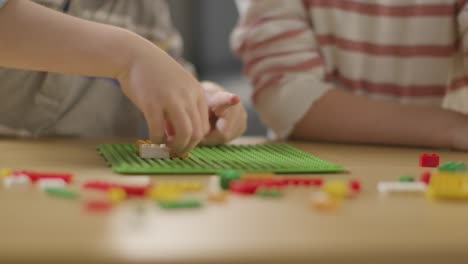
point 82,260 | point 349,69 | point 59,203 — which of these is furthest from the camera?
point 349,69

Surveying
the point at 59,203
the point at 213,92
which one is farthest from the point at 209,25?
the point at 59,203

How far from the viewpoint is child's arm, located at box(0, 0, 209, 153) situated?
0.56m

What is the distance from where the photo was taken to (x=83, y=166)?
58 cm

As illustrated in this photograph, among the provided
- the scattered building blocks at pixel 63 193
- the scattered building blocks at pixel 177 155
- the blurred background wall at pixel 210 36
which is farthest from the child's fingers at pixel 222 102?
the blurred background wall at pixel 210 36

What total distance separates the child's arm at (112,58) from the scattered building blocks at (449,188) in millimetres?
203

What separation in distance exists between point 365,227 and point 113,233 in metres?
0.13

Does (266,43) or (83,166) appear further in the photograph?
(266,43)

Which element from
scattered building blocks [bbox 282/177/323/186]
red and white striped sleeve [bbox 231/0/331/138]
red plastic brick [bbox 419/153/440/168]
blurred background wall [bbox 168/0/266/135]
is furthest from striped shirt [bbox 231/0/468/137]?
blurred background wall [bbox 168/0/266/135]

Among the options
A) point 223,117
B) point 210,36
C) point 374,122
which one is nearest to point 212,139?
point 223,117

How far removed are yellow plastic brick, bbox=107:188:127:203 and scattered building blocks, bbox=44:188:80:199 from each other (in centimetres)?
2

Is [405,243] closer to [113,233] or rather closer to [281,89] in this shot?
[113,233]

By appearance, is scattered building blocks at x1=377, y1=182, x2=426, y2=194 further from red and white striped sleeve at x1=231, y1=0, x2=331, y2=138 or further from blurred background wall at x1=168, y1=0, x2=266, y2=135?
blurred background wall at x1=168, y1=0, x2=266, y2=135

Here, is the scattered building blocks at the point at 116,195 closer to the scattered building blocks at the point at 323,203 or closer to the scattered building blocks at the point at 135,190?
the scattered building blocks at the point at 135,190

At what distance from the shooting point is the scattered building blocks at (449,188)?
0.44 meters
